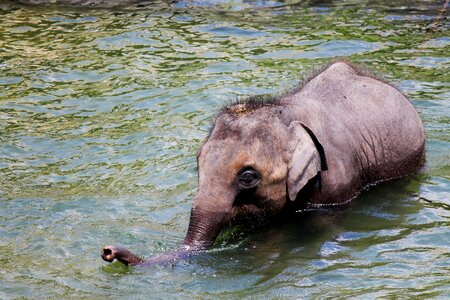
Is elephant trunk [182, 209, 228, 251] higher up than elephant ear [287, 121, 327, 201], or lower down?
lower down

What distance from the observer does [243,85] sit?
12141 millimetres

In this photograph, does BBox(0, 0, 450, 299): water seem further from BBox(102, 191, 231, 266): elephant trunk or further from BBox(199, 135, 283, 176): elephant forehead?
BBox(199, 135, 283, 176): elephant forehead

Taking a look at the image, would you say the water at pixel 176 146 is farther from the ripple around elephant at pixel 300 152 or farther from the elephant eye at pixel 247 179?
the elephant eye at pixel 247 179

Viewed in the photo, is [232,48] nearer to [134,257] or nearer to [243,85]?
[243,85]

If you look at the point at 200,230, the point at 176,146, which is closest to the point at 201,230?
the point at 200,230

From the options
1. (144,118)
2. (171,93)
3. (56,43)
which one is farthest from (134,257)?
(56,43)

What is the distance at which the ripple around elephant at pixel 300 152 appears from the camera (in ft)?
25.6

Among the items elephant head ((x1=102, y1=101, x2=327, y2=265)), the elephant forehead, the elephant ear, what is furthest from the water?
the elephant forehead

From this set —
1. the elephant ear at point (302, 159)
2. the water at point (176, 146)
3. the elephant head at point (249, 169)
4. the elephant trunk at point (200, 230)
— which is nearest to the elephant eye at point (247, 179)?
the elephant head at point (249, 169)

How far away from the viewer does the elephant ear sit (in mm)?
8086

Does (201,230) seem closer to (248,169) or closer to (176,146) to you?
(248,169)

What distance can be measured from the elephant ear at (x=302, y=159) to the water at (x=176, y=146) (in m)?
0.48

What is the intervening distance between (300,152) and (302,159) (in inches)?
2.4

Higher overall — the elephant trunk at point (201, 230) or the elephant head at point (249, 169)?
the elephant head at point (249, 169)
